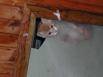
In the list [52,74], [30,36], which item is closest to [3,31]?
[30,36]

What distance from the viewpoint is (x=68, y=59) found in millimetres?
1261

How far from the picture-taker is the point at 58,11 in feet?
3.96

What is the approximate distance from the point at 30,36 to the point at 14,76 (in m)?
0.24

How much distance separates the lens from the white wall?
1236mm

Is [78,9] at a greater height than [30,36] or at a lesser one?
greater

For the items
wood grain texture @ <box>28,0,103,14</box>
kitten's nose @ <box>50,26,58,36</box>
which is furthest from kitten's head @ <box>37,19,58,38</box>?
wood grain texture @ <box>28,0,103,14</box>

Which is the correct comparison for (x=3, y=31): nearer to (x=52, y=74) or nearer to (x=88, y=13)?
(x=52, y=74)

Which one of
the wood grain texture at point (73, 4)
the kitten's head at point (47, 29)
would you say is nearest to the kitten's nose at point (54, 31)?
the kitten's head at point (47, 29)

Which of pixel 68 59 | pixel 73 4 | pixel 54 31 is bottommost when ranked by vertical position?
pixel 68 59

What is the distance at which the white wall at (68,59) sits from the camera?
4.06 feet

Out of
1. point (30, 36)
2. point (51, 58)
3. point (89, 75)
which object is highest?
point (30, 36)

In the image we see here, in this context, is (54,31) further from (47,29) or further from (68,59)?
(68,59)

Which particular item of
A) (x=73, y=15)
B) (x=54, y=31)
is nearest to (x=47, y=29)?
(x=54, y=31)

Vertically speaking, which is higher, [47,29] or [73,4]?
[73,4]
